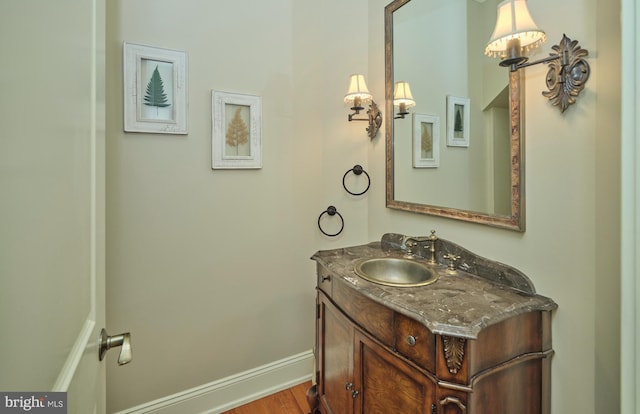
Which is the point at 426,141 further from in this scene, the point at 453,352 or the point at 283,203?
the point at 453,352

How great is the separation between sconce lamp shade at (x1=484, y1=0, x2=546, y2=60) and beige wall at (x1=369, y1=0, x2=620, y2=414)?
0.33 feet

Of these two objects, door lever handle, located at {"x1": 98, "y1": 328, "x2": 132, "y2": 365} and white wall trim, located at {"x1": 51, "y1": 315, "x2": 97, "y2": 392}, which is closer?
white wall trim, located at {"x1": 51, "y1": 315, "x2": 97, "y2": 392}

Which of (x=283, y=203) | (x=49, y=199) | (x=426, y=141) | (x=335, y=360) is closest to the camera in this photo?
(x=49, y=199)

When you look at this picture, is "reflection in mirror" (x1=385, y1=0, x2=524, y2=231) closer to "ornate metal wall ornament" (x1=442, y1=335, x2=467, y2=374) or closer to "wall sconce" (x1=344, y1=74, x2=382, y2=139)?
"wall sconce" (x1=344, y1=74, x2=382, y2=139)

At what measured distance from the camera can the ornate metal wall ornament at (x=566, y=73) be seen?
3.25 ft

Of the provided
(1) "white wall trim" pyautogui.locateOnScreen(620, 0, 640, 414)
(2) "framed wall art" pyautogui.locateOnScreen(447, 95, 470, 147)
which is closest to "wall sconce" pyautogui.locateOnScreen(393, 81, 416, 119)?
(2) "framed wall art" pyautogui.locateOnScreen(447, 95, 470, 147)

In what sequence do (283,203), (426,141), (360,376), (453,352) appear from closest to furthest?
(453,352) → (360,376) → (426,141) → (283,203)

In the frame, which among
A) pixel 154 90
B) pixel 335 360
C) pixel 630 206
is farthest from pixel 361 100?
pixel 335 360

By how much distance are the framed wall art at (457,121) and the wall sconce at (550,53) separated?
14.2 inches

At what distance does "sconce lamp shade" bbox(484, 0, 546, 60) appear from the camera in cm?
102

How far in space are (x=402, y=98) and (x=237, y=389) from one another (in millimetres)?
2010

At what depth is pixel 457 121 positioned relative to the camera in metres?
1.47

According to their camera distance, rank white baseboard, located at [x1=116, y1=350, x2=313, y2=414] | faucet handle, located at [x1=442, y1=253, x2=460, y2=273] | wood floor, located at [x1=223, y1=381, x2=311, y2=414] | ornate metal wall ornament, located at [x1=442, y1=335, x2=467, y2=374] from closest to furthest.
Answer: ornate metal wall ornament, located at [x1=442, y1=335, x2=467, y2=374] → faucet handle, located at [x1=442, y1=253, x2=460, y2=273] → white baseboard, located at [x1=116, y1=350, x2=313, y2=414] → wood floor, located at [x1=223, y1=381, x2=311, y2=414]

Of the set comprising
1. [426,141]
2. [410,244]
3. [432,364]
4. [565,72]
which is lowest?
[432,364]
